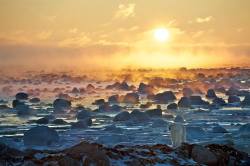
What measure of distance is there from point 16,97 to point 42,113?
19.7m

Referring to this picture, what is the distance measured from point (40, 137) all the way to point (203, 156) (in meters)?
15.8

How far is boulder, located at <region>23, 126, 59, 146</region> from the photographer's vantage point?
32.6m

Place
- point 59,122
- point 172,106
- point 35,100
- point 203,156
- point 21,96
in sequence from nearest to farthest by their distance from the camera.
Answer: point 203,156 → point 59,122 → point 172,106 → point 35,100 → point 21,96

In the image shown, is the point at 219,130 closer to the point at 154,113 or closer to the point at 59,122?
the point at 154,113

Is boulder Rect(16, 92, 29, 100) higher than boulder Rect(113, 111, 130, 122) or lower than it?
higher

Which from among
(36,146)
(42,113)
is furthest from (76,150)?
(42,113)

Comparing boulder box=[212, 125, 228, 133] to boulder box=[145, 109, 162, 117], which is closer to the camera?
boulder box=[212, 125, 228, 133]

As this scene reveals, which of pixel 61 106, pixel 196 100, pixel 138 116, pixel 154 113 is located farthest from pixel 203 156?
pixel 196 100

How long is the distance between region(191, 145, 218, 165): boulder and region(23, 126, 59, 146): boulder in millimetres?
14827

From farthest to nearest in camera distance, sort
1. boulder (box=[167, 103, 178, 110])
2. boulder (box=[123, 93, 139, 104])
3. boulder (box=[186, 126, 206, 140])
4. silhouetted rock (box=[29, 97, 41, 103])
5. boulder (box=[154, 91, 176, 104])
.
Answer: boulder (box=[154, 91, 176, 104]) < silhouetted rock (box=[29, 97, 41, 103]) < boulder (box=[123, 93, 139, 104]) < boulder (box=[167, 103, 178, 110]) < boulder (box=[186, 126, 206, 140])

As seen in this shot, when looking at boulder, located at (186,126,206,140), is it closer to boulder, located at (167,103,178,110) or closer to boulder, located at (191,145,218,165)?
boulder, located at (191,145,218,165)

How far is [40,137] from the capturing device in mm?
33094

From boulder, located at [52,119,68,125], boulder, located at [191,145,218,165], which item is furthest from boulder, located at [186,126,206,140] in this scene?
boulder, located at [191,145,218,165]

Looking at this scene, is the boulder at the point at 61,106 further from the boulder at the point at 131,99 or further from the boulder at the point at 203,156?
the boulder at the point at 203,156
